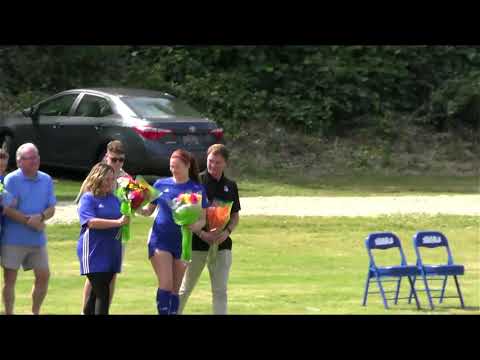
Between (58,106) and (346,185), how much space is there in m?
5.21

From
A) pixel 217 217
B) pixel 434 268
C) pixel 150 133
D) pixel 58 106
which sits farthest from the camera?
pixel 58 106

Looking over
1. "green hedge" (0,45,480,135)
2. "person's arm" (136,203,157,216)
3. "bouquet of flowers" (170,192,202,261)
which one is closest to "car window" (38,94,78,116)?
"green hedge" (0,45,480,135)

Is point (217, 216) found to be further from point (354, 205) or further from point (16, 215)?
point (354, 205)

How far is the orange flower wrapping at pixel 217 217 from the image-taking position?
945 centimetres

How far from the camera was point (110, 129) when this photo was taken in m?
17.3

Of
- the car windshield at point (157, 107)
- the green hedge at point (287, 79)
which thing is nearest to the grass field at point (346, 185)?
the car windshield at point (157, 107)

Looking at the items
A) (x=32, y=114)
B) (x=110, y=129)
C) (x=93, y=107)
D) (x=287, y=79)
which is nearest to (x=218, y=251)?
(x=110, y=129)

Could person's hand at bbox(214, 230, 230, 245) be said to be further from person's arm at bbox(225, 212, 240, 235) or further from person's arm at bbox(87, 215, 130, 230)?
person's arm at bbox(87, 215, 130, 230)

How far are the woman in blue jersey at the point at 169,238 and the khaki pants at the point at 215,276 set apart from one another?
0.41 metres

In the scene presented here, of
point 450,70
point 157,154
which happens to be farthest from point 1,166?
point 450,70

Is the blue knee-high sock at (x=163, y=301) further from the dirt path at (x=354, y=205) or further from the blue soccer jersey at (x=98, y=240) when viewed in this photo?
the dirt path at (x=354, y=205)

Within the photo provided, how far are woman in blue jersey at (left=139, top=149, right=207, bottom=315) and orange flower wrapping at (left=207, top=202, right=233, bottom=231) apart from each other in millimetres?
202

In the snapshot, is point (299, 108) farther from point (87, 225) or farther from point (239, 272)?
point (87, 225)
